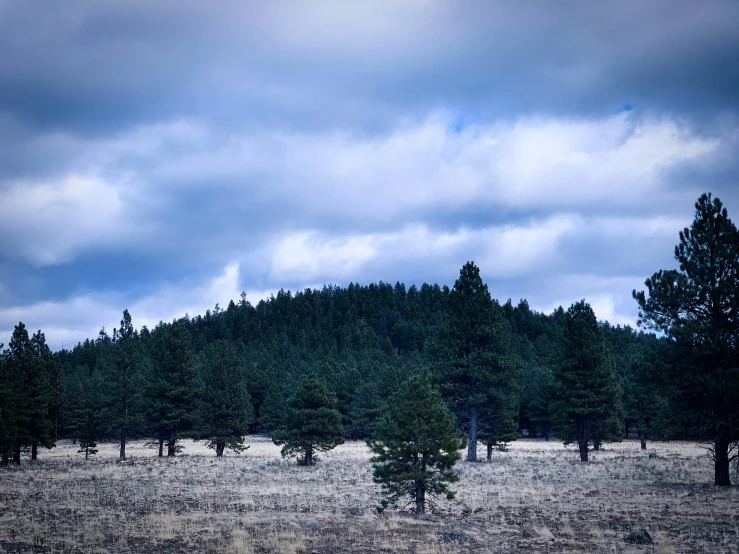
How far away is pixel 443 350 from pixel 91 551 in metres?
30.0

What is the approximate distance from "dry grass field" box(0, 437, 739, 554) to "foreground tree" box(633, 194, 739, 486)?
3450mm

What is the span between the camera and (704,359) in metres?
25.7

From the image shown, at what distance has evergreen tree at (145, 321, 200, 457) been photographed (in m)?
51.1

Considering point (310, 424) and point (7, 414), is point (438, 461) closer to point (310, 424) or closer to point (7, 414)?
point (310, 424)

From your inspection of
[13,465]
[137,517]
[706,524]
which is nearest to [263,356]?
[13,465]

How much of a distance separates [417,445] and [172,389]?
3606 centimetres

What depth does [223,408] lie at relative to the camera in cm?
5238

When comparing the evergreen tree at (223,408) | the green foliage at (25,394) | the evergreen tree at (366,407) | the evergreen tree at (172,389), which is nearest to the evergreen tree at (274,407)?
the evergreen tree at (366,407)

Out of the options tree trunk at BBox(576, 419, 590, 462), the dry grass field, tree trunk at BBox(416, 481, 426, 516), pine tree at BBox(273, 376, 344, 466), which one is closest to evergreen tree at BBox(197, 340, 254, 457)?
pine tree at BBox(273, 376, 344, 466)

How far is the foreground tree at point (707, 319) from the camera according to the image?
24.7 m

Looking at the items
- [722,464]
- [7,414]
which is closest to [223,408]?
[7,414]

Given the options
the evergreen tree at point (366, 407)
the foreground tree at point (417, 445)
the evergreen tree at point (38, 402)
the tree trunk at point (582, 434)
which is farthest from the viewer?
the evergreen tree at point (366, 407)

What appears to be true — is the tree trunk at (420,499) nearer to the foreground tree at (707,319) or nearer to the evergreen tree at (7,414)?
the foreground tree at (707,319)

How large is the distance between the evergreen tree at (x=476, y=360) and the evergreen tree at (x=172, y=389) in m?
24.2
